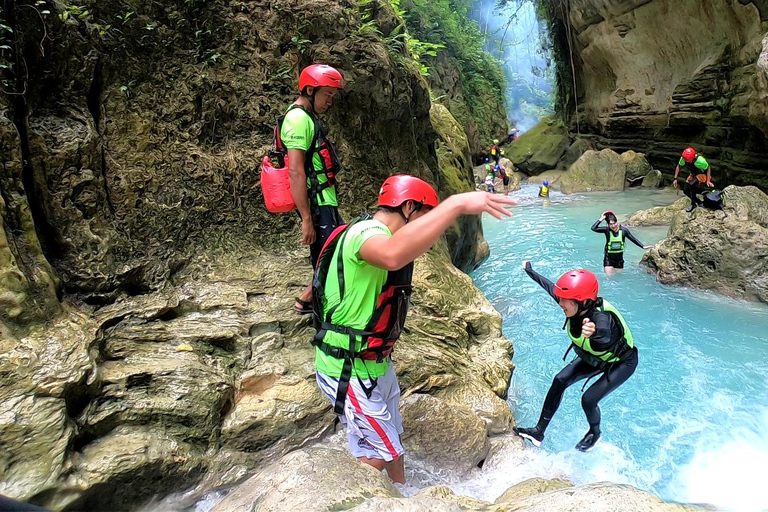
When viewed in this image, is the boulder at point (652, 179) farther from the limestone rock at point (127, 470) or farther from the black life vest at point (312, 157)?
the limestone rock at point (127, 470)

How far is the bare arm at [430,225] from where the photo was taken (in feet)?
6.62

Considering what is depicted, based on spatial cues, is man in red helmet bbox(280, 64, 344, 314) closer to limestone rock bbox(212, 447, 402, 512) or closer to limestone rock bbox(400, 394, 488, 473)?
limestone rock bbox(400, 394, 488, 473)

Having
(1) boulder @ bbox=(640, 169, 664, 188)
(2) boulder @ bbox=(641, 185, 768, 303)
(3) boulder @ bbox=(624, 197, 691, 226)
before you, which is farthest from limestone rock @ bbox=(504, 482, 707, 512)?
(1) boulder @ bbox=(640, 169, 664, 188)

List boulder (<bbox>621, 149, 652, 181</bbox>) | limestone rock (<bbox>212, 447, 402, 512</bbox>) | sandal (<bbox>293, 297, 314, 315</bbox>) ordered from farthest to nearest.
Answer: boulder (<bbox>621, 149, 652, 181</bbox>)
sandal (<bbox>293, 297, 314, 315</bbox>)
limestone rock (<bbox>212, 447, 402, 512</bbox>)

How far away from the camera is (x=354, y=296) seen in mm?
2572

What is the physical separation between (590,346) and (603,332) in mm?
206

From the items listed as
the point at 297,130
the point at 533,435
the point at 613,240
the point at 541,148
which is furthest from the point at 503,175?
the point at 297,130

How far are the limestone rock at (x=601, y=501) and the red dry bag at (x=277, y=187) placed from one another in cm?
250

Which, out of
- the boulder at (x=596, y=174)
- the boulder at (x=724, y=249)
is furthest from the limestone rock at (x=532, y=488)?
the boulder at (x=596, y=174)

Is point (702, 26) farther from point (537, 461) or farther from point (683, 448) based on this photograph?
point (537, 461)

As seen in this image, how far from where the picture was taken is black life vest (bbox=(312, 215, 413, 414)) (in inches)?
102

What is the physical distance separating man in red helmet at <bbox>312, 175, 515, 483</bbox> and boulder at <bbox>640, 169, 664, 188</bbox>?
1969cm

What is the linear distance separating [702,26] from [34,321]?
19.5 metres

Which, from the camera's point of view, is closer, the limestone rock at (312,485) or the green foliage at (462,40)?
the limestone rock at (312,485)
